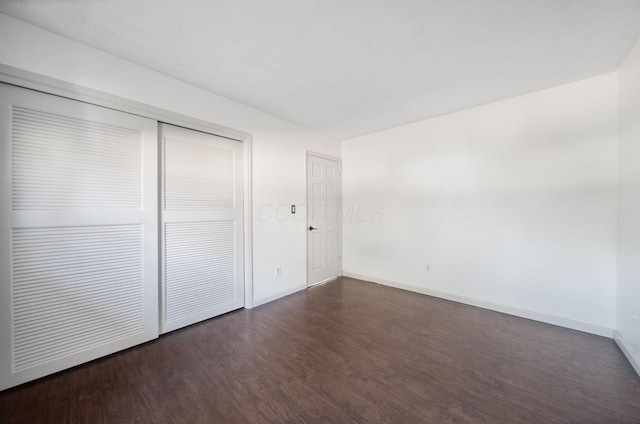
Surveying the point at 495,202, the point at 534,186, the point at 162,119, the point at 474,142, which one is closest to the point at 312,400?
the point at 162,119

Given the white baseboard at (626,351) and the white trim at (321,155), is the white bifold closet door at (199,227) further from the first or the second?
the white baseboard at (626,351)

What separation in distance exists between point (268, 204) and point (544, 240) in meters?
3.22

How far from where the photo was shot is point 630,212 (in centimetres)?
195

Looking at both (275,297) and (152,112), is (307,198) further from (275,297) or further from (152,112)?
(152,112)

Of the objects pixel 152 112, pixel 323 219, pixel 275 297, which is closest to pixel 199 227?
pixel 152 112

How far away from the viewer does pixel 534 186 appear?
260 cm

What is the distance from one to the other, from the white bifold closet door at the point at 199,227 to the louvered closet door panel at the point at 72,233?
5.5 inches

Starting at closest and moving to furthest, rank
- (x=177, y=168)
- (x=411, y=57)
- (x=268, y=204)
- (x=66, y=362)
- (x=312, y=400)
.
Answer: (x=312, y=400) → (x=66, y=362) → (x=411, y=57) → (x=177, y=168) → (x=268, y=204)

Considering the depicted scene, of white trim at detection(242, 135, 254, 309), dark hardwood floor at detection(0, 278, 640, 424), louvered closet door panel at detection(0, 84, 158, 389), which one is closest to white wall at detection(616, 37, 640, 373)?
dark hardwood floor at detection(0, 278, 640, 424)

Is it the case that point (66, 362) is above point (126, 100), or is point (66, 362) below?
below

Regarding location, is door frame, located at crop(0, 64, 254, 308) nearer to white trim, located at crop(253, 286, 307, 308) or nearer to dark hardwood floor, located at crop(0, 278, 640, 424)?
white trim, located at crop(253, 286, 307, 308)

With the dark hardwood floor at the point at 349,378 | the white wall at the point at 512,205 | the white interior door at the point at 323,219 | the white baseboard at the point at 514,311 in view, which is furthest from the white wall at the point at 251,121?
the white baseboard at the point at 514,311

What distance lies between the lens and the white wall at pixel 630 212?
5.98 feet

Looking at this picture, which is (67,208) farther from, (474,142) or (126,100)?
(474,142)
